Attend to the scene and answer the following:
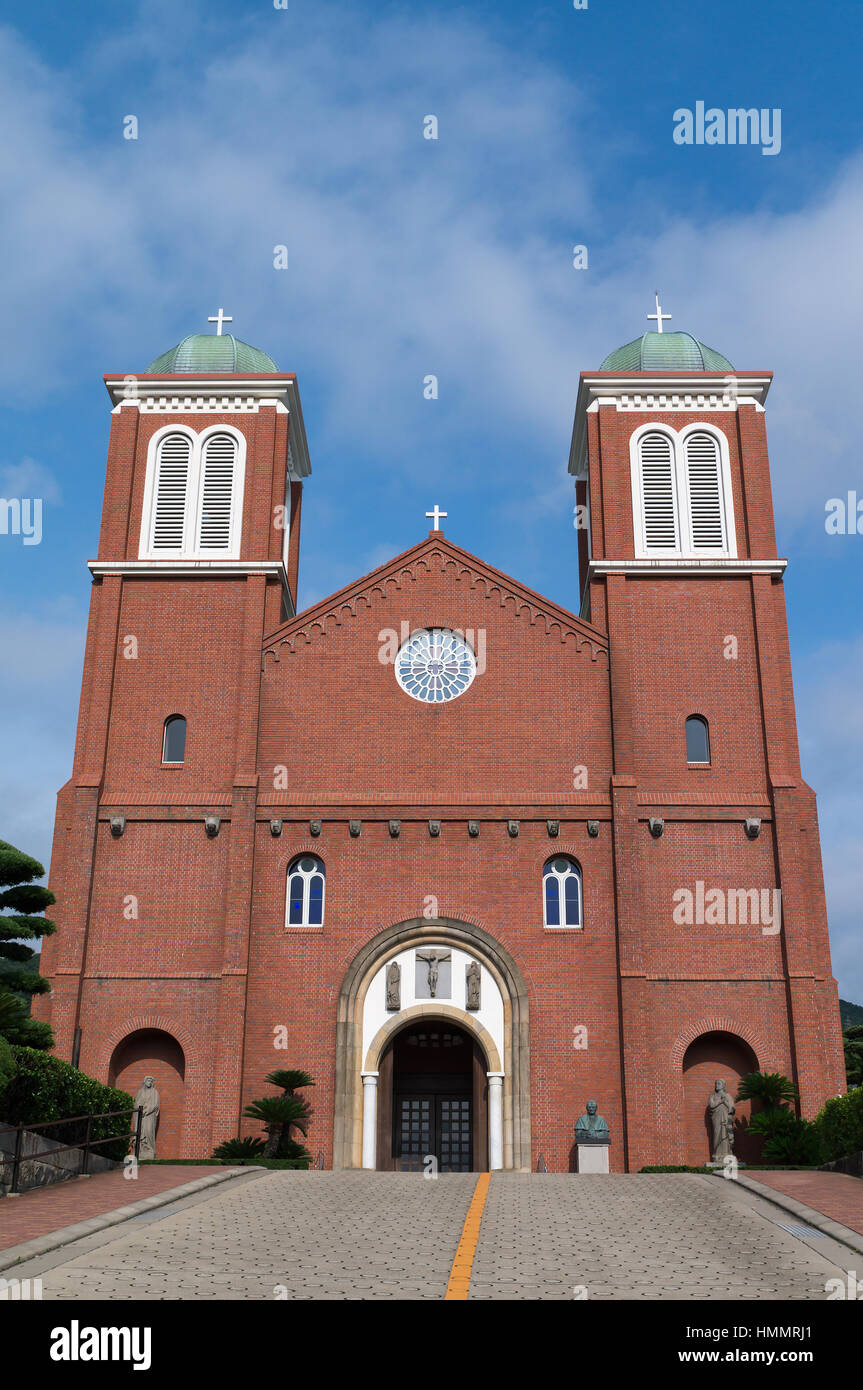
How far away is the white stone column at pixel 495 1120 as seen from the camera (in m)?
25.8

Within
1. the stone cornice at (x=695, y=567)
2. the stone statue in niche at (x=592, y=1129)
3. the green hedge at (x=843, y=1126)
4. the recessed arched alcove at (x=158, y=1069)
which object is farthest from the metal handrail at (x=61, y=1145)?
the stone cornice at (x=695, y=567)

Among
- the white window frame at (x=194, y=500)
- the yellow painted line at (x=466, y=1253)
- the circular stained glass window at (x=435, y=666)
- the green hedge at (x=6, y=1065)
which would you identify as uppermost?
the white window frame at (x=194, y=500)

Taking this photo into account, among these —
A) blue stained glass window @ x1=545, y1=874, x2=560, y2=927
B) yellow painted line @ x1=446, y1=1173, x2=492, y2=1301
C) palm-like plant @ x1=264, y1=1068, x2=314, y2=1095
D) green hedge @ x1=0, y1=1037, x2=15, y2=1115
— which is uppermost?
blue stained glass window @ x1=545, y1=874, x2=560, y2=927

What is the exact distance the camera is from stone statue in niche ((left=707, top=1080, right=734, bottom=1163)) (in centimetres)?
2519

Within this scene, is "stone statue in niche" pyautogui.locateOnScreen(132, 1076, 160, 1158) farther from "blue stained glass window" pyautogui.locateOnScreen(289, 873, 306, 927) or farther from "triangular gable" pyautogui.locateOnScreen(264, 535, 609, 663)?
"triangular gable" pyautogui.locateOnScreen(264, 535, 609, 663)

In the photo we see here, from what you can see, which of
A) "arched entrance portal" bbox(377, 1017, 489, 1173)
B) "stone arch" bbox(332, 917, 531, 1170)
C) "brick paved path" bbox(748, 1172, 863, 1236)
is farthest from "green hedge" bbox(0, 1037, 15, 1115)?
"arched entrance portal" bbox(377, 1017, 489, 1173)

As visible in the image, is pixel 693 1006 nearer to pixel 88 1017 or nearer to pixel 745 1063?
pixel 745 1063

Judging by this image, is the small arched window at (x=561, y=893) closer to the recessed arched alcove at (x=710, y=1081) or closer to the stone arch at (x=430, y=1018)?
the stone arch at (x=430, y=1018)

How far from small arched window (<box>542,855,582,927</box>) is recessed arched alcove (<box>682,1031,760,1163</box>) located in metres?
3.57

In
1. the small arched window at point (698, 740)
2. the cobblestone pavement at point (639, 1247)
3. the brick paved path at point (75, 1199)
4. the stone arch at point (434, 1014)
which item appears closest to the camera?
the cobblestone pavement at point (639, 1247)

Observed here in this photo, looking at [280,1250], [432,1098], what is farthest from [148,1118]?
[280,1250]

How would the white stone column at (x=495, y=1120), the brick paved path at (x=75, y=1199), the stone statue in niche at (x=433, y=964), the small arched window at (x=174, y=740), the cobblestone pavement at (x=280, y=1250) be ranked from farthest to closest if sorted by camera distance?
the small arched window at (x=174, y=740) → the stone statue in niche at (x=433, y=964) → the white stone column at (x=495, y=1120) → the brick paved path at (x=75, y=1199) → the cobblestone pavement at (x=280, y=1250)

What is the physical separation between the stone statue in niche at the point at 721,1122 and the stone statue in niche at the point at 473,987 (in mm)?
5103
